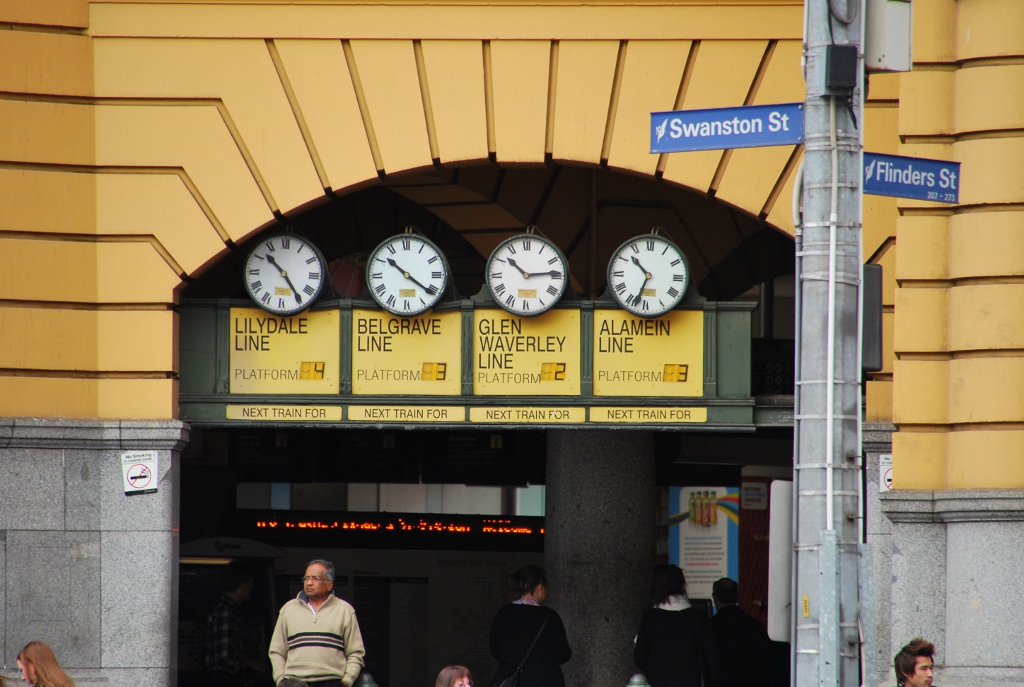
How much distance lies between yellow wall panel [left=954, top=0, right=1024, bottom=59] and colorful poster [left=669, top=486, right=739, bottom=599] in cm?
710

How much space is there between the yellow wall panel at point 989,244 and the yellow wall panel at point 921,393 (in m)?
0.72

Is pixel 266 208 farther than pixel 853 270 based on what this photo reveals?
Yes

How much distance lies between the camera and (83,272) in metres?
10.9

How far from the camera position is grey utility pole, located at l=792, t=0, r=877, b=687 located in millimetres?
6273

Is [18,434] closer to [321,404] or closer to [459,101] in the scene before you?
[321,404]

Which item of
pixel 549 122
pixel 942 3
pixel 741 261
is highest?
pixel 942 3

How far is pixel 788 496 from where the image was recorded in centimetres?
654

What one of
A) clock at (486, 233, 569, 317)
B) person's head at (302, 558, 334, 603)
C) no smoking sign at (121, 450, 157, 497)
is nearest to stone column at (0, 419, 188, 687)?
no smoking sign at (121, 450, 157, 497)

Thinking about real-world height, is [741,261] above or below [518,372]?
above

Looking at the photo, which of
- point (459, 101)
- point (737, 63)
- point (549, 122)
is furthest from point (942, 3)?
point (459, 101)

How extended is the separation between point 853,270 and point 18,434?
22.9 feet

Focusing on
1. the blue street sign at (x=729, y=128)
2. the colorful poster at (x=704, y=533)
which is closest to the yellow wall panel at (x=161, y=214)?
the blue street sign at (x=729, y=128)

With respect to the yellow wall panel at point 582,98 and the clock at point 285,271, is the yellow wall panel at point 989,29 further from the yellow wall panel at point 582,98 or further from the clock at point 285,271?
the clock at point 285,271

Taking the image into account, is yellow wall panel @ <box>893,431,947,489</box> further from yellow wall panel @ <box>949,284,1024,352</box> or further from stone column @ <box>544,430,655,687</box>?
stone column @ <box>544,430,655,687</box>
